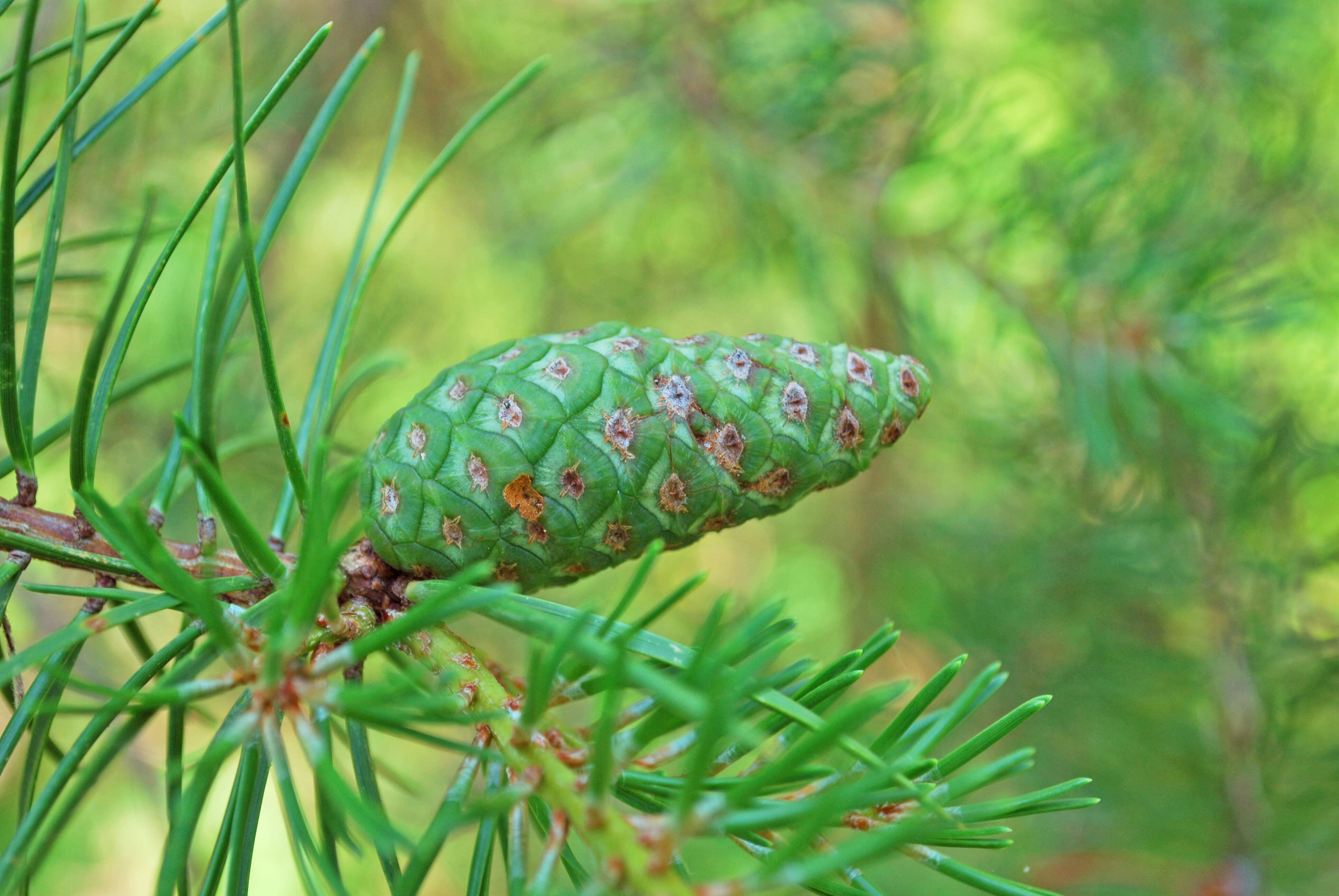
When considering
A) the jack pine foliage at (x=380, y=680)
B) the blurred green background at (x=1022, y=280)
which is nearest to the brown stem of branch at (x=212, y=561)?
the jack pine foliage at (x=380, y=680)

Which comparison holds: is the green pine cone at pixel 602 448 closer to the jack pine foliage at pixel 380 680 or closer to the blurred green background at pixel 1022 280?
the jack pine foliage at pixel 380 680

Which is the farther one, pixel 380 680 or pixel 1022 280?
pixel 1022 280

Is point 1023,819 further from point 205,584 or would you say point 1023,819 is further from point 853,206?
point 205,584

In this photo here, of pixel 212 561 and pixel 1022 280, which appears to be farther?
pixel 1022 280

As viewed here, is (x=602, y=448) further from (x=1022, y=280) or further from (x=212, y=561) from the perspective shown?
(x=1022, y=280)

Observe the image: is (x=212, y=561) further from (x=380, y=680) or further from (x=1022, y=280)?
(x=1022, y=280)

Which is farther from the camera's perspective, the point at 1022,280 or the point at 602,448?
the point at 1022,280

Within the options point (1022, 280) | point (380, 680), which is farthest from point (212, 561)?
point (1022, 280)

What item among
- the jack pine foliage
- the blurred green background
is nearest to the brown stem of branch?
the jack pine foliage
